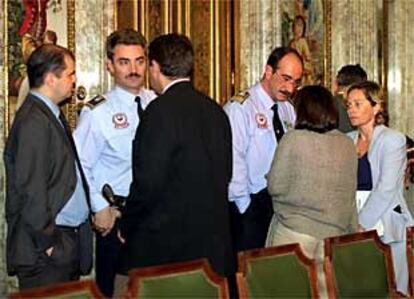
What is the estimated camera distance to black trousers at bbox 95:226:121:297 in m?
4.76

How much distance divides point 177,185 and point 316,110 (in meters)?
0.94

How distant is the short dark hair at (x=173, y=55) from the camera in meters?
4.17

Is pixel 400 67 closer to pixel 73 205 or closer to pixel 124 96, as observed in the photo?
pixel 124 96

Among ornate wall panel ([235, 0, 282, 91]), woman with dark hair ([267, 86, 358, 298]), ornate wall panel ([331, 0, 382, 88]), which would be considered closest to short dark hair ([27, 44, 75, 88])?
woman with dark hair ([267, 86, 358, 298])

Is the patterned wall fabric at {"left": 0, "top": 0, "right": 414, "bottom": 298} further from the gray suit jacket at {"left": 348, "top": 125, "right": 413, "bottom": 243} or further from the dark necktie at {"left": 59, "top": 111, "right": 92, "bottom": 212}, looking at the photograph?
the gray suit jacket at {"left": 348, "top": 125, "right": 413, "bottom": 243}

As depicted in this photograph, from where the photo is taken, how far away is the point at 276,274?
12.0 feet

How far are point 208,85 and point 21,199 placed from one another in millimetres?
4610

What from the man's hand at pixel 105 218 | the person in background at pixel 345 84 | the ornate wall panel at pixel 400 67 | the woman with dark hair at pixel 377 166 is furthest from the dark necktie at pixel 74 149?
the ornate wall panel at pixel 400 67

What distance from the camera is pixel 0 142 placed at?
21.0 feet

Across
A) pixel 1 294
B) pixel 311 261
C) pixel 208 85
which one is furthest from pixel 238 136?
pixel 208 85

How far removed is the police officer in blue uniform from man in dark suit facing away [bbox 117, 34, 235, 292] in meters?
0.54

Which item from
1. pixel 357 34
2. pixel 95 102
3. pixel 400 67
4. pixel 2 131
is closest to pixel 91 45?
pixel 2 131

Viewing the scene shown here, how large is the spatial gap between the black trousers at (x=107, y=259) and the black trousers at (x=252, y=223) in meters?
0.95

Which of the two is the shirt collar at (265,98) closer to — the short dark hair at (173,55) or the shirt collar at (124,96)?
the shirt collar at (124,96)
